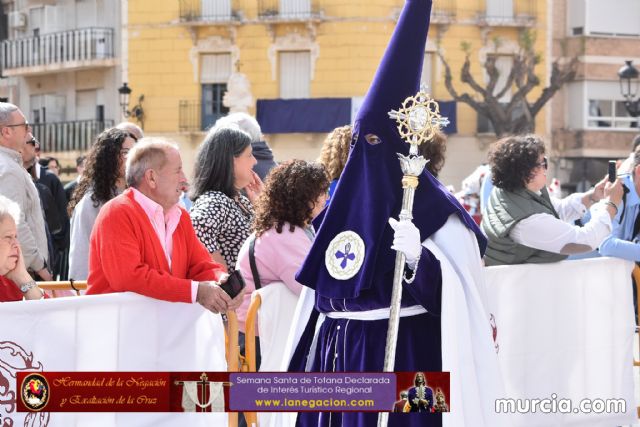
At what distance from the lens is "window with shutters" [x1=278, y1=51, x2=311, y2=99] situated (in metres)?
38.6

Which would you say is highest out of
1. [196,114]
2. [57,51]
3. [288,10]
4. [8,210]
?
[288,10]

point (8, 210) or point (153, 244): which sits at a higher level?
point (8, 210)

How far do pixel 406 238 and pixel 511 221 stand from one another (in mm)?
2994

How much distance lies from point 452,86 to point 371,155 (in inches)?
1274

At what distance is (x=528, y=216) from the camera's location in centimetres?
758

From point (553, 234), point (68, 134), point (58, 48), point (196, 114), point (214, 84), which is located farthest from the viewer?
point (58, 48)

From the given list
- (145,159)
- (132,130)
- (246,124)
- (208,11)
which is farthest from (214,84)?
(145,159)

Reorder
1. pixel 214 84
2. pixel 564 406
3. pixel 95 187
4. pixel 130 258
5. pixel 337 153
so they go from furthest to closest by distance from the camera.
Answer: pixel 214 84 < pixel 564 406 < pixel 95 187 < pixel 337 153 < pixel 130 258

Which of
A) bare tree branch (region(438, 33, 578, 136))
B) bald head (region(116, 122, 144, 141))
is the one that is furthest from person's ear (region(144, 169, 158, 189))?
bare tree branch (region(438, 33, 578, 136))

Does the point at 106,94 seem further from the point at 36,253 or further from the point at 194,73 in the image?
the point at 36,253

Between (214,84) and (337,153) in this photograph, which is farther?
(214,84)

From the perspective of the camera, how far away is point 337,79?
37.9 meters

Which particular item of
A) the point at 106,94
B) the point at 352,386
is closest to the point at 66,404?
Answer: the point at 352,386

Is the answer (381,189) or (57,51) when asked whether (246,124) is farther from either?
(57,51)
